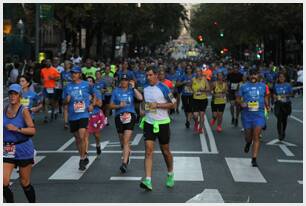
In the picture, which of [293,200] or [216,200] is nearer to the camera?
[216,200]

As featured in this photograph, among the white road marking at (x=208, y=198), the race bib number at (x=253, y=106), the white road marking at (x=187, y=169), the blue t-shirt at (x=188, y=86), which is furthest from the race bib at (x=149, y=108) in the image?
the blue t-shirt at (x=188, y=86)

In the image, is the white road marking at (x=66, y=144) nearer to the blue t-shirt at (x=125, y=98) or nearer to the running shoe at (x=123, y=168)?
the blue t-shirt at (x=125, y=98)

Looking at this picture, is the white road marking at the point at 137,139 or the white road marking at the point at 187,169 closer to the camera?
the white road marking at the point at 187,169

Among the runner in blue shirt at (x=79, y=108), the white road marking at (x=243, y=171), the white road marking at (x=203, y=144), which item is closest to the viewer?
the white road marking at (x=243, y=171)

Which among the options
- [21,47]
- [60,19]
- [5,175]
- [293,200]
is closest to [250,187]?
[293,200]

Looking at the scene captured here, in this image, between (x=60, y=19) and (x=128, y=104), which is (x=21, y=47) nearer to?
(x=60, y=19)

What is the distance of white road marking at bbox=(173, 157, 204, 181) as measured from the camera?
34.8 feet

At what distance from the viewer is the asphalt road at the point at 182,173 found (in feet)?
29.9

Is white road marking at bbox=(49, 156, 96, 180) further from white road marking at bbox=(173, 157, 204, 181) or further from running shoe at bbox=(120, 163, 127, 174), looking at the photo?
white road marking at bbox=(173, 157, 204, 181)

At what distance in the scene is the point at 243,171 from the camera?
11375 millimetres

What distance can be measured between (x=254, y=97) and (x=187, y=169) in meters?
1.91

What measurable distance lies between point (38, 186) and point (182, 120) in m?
11.1

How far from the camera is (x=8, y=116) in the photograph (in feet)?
25.3

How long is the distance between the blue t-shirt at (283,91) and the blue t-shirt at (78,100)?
497 centimetres
